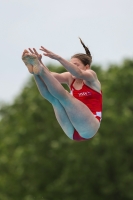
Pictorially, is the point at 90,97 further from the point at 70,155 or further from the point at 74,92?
the point at 70,155

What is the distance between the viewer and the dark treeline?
46.5 metres

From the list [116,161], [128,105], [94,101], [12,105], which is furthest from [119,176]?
[94,101]

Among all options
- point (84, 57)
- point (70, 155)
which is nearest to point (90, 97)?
point (84, 57)

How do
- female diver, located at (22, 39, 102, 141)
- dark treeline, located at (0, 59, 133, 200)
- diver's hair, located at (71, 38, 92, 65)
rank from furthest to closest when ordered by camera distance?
dark treeline, located at (0, 59, 133, 200)
diver's hair, located at (71, 38, 92, 65)
female diver, located at (22, 39, 102, 141)

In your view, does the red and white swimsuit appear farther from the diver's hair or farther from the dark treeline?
the dark treeline

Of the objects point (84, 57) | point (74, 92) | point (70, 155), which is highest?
point (84, 57)

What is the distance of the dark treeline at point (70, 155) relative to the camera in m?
46.5

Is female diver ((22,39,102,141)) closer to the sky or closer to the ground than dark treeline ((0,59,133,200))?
closer to the sky

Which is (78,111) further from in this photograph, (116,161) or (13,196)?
(13,196)

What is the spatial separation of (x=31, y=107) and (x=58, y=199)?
17.4 feet

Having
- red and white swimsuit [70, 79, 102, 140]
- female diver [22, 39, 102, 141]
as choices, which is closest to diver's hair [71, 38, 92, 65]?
female diver [22, 39, 102, 141]

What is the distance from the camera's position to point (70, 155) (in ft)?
156

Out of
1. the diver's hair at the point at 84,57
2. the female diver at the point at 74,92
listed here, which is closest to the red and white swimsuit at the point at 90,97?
the female diver at the point at 74,92

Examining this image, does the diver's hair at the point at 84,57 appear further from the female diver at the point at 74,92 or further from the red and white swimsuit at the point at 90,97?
the red and white swimsuit at the point at 90,97
